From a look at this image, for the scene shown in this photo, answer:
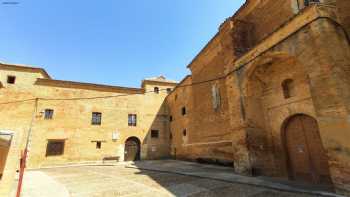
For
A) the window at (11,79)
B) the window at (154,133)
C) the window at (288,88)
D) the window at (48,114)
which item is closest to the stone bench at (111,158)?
the window at (154,133)

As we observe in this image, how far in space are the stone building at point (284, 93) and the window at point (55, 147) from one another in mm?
11939

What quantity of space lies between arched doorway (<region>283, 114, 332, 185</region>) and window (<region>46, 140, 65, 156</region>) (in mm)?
16939

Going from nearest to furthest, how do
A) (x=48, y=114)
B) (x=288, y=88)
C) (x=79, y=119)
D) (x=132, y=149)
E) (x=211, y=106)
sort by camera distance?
1. (x=288, y=88)
2. (x=211, y=106)
3. (x=48, y=114)
4. (x=79, y=119)
5. (x=132, y=149)

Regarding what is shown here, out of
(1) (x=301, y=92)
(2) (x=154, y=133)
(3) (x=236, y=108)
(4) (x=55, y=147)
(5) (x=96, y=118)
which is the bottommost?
(4) (x=55, y=147)

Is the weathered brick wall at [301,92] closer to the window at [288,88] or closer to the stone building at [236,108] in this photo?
the stone building at [236,108]

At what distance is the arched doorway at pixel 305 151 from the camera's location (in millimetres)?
6332

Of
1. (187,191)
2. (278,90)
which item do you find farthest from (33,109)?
(278,90)

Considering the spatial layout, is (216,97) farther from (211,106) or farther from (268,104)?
(268,104)

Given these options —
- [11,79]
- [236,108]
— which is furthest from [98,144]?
[236,108]

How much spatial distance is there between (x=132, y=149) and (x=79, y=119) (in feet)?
18.6

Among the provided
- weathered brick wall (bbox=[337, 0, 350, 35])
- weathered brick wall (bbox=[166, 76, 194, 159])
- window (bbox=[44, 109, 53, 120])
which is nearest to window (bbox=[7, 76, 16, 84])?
window (bbox=[44, 109, 53, 120])

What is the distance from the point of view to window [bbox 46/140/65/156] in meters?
16.4

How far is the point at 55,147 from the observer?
54.7 feet

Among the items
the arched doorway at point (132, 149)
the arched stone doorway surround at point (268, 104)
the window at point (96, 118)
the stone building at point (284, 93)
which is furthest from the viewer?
the arched doorway at point (132, 149)
